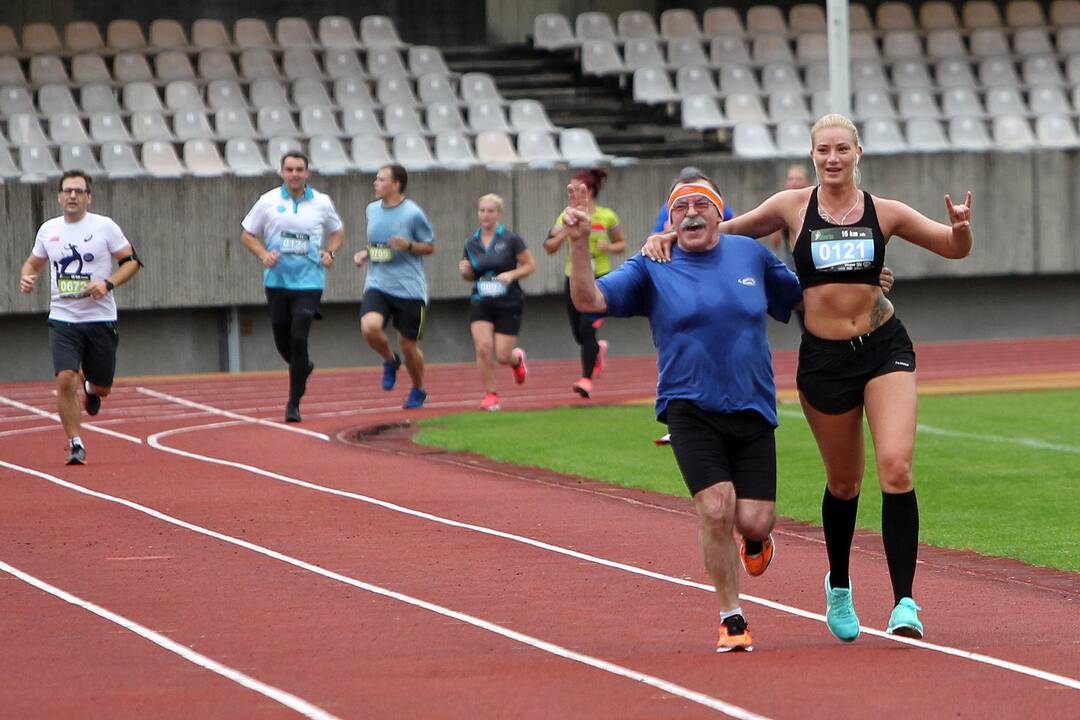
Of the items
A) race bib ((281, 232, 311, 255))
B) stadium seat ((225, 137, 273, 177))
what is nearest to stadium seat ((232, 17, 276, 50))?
stadium seat ((225, 137, 273, 177))

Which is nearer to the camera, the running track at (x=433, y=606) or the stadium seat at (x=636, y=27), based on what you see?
the running track at (x=433, y=606)

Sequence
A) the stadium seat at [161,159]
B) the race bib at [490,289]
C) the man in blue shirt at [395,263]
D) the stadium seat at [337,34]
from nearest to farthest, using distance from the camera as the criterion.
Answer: the man in blue shirt at [395,263] → the race bib at [490,289] → the stadium seat at [161,159] → the stadium seat at [337,34]

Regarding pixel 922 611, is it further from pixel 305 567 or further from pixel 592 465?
pixel 592 465

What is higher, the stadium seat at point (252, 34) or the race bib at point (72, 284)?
the stadium seat at point (252, 34)

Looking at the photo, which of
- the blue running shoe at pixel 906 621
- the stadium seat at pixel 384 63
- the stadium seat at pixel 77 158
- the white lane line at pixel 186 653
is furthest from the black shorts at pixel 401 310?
the blue running shoe at pixel 906 621

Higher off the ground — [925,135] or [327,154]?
[925,135]

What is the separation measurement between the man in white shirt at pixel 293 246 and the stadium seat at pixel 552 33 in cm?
1329

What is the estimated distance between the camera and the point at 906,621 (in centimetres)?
746

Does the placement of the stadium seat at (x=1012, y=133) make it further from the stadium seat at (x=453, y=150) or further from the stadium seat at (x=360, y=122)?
the stadium seat at (x=360, y=122)

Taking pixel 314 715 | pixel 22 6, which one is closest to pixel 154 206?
pixel 22 6

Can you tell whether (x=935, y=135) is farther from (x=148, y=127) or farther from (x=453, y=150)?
(x=148, y=127)

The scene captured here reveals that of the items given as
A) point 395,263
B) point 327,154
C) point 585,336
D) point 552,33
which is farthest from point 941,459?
point 552,33

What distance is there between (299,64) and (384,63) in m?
1.24

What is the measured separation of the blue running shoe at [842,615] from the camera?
7.51 m
